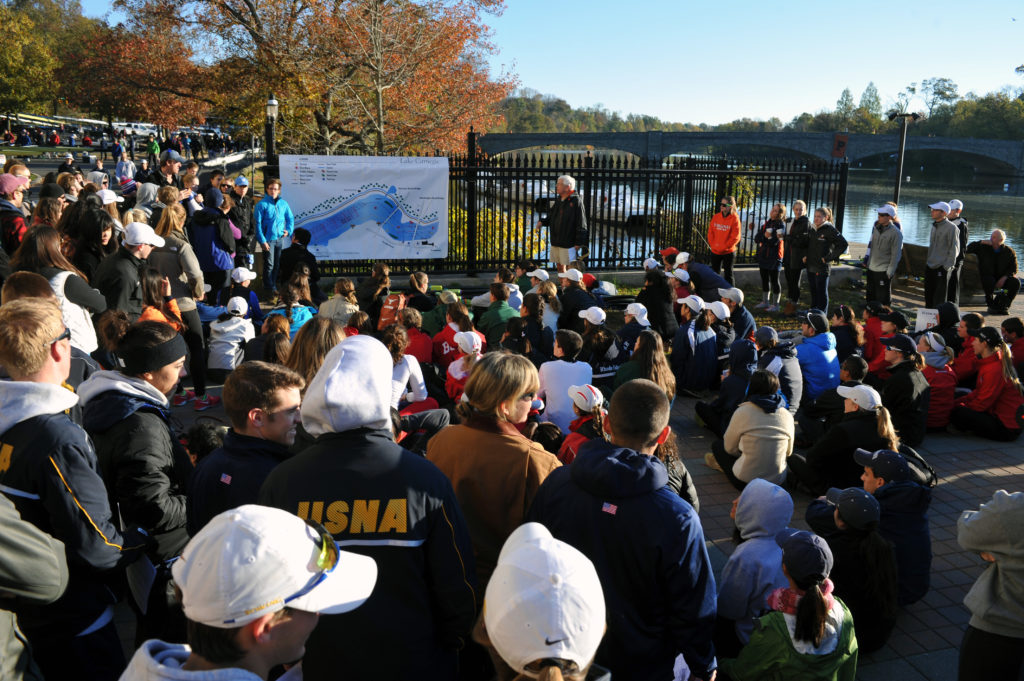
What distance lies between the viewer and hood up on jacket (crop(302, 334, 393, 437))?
2.19m

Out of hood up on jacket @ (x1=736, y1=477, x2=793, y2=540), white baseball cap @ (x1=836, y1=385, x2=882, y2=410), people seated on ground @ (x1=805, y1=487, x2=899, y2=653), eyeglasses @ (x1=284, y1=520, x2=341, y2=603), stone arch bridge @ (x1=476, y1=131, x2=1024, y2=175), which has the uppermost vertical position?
stone arch bridge @ (x1=476, y1=131, x2=1024, y2=175)

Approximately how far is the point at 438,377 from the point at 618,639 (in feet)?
14.8

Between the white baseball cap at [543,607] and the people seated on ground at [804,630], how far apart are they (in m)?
1.77

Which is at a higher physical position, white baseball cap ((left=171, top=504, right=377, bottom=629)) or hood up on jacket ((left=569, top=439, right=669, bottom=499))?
white baseball cap ((left=171, top=504, right=377, bottom=629))

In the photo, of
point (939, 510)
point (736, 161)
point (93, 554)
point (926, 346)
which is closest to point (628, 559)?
point (93, 554)

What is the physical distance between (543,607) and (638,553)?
40.5 inches

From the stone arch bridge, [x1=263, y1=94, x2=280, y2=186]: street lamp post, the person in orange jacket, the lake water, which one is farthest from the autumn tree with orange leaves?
the stone arch bridge

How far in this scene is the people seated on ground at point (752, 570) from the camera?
3566mm

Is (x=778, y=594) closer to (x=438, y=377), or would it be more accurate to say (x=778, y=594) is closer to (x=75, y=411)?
(x=75, y=411)

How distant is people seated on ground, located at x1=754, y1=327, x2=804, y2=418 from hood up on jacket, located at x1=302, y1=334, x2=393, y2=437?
4815 millimetres

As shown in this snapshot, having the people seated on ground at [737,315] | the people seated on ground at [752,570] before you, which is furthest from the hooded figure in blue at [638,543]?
the people seated on ground at [737,315]

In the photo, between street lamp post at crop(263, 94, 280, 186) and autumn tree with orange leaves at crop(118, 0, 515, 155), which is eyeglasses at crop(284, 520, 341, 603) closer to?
street lamp post at crop(263, 94, 280, 186)

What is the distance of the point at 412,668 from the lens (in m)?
2.19

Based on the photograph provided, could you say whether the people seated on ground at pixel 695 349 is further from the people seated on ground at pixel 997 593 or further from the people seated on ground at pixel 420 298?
the people seated on ground at pixel 997 593
